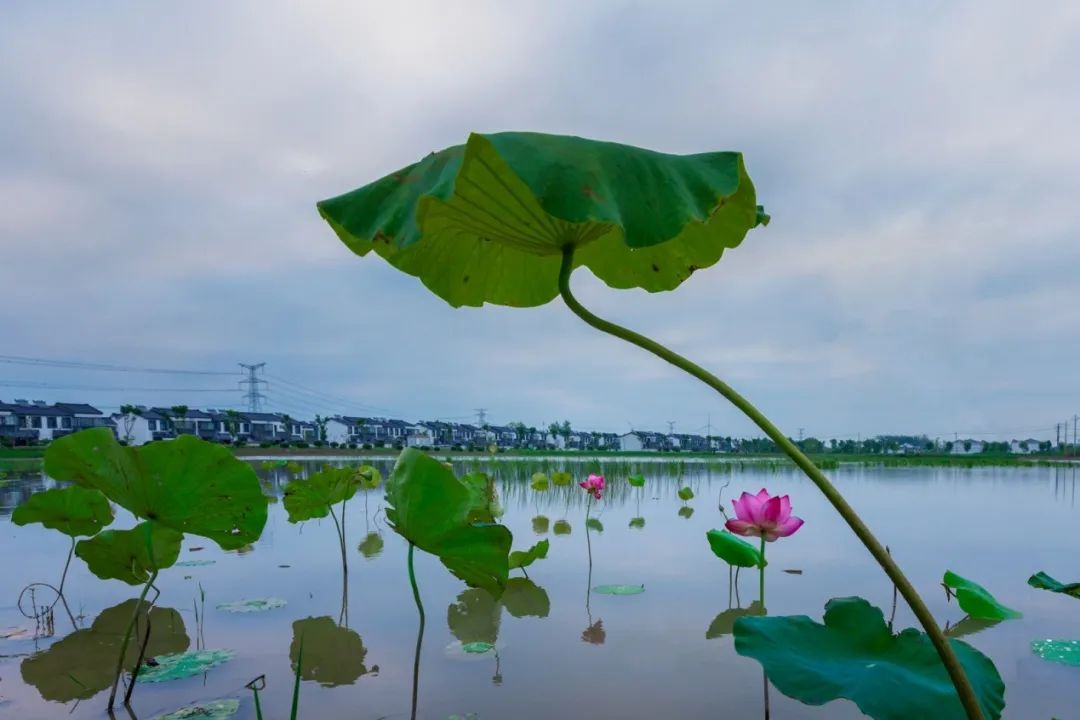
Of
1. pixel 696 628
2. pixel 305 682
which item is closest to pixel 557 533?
pixel 696 628

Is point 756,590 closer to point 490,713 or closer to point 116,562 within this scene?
point 490,713

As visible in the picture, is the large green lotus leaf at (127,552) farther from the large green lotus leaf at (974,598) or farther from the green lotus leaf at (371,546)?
the large green lotus leaf at (974,598)

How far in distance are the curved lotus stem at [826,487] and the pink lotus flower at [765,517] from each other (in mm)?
820

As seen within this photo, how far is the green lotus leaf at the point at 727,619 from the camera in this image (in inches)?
61.2

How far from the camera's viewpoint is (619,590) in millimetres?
1972

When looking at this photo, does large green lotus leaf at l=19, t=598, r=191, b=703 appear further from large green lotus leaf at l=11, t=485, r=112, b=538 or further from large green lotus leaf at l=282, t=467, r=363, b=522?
large green lotus leaf at l=282, t=467, r=363, b=522

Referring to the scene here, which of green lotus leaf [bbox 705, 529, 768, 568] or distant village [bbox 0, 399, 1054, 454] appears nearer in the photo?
green lotus leaf [bbox 705, 529, 768, 568]

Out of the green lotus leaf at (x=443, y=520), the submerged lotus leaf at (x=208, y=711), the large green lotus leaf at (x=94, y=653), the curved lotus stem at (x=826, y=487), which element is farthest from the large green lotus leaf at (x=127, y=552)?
the curved lotus stem at (x=826, y=487)

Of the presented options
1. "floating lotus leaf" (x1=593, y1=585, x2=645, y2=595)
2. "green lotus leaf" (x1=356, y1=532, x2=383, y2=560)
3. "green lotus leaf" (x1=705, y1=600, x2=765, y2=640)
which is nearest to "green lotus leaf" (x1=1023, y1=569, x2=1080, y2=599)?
"green lotus leaf" (x1=705, y1=600, x2=765, y2=640)

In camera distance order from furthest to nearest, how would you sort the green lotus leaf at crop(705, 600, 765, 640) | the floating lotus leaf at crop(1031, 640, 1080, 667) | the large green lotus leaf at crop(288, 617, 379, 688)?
the green lotus leaf at crop(705, 600, 765, 640) → the floating lotus leaf at crop(1031, 640, 1080, 667) → the large green lotus leaf at crop(288, 617, 379, 688)

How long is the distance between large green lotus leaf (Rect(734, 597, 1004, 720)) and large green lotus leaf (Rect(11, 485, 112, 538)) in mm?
1625

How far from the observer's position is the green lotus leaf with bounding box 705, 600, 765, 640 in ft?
5.10

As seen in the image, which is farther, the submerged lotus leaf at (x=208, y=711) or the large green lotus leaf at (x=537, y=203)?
the submerged lotus leaf at (x=208, y=711)

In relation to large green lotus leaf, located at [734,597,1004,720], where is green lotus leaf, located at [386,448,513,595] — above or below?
above
